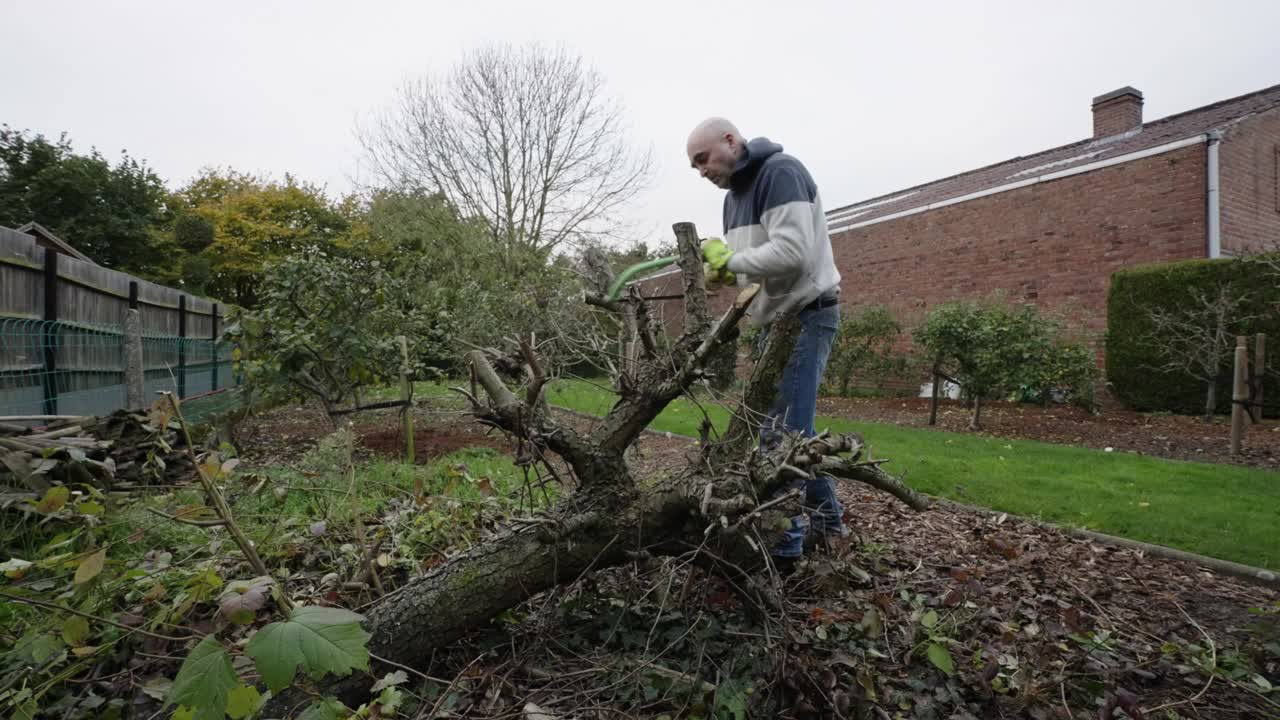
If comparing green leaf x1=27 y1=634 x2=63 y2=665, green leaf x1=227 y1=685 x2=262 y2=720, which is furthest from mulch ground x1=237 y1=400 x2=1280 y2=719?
green leaf x1=27 y1=634 x2=63 y2=665

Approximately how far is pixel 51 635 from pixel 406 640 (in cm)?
102

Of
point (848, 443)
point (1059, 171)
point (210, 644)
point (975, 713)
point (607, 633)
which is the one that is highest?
point (1059, 171)

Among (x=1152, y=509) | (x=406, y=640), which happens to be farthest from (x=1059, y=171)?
(x=406, y=640)

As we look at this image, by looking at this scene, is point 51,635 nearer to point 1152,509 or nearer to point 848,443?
point 848,443

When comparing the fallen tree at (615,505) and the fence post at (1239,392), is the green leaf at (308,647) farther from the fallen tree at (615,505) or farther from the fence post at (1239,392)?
the fence post at (1239,392)

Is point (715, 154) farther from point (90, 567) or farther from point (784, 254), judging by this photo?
point (90, 567)

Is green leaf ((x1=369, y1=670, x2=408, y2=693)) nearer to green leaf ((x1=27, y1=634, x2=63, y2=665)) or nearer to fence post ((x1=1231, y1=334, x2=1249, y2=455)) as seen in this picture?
green leaf ((x1=27, y1=634, x2=63, y2=665))

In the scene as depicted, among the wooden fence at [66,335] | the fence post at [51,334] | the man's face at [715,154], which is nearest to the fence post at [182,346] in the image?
the wooden fence at [66,335]

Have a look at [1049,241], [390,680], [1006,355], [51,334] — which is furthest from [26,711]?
[1049,241]

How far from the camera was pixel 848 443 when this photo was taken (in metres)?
1.88

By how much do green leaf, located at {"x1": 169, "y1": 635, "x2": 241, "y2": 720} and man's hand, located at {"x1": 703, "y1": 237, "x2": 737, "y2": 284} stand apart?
212cm

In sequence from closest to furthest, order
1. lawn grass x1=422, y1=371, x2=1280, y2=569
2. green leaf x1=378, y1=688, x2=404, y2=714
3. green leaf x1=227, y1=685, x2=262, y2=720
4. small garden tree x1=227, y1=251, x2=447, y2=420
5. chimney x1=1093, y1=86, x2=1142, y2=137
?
1. green leaf x1=227, y1=685, x2=262, y2=720
2. green leaf x1=378, y1=688, x2=404, y2=714
3. lawn grass x1=422, y1=371, x2=1280, y2=569
4. small garden tree x1=227, y1=251, x2=447, y2=420
5. chimney x1=1093, y1=86, x2=1142, y2=137

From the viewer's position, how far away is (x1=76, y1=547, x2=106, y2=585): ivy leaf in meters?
1.49

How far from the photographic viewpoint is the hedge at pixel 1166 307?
812 centimetres
